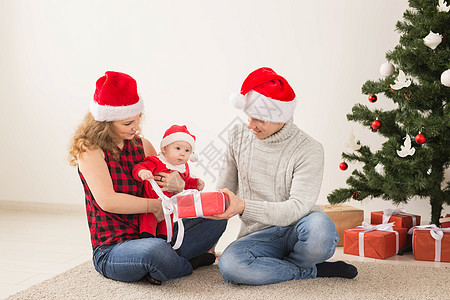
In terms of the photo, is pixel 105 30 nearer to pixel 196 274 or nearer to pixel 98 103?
pixel 98 103

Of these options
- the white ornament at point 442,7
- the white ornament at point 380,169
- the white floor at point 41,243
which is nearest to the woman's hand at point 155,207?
the white floor at point 41,243

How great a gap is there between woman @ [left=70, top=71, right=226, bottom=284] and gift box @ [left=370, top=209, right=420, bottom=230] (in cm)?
120

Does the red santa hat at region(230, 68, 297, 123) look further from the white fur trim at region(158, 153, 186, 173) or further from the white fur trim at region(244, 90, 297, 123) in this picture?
the white fur trim at region(158, 153, 186, 173)

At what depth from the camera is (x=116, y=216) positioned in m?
1.94

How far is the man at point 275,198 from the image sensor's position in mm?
1823

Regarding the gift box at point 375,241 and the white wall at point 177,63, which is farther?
the white wall at point 177,63

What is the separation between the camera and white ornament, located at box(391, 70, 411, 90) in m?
2.39

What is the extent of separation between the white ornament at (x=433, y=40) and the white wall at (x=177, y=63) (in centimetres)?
77

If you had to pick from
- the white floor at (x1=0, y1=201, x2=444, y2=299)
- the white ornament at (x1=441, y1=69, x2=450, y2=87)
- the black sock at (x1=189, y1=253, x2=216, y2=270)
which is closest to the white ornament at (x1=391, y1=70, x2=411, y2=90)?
the white ornament at (x1=441, y1=69, x2=450, y2=87)

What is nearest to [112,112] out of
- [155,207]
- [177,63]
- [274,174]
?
[155,207]

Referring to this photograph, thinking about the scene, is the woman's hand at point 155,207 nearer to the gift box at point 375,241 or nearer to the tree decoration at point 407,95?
the gift box at point 375,241

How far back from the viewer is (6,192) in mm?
3844

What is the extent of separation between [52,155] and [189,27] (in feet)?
4.45

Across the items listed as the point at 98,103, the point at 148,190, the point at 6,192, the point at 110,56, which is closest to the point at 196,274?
the point at 148,190
